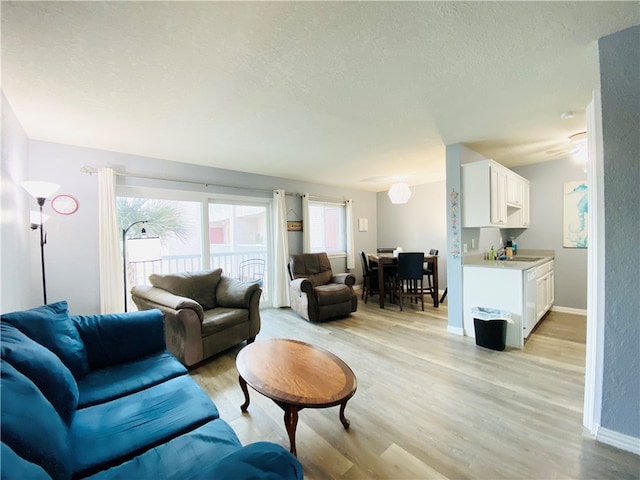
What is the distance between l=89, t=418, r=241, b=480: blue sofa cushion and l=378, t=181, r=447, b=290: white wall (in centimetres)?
535

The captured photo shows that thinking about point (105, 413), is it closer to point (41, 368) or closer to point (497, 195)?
point (41, 368)

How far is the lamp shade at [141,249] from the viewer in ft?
9.46

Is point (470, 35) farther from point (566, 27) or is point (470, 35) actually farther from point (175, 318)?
point (175, 318)

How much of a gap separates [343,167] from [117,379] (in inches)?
146

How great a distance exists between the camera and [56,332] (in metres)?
1.48

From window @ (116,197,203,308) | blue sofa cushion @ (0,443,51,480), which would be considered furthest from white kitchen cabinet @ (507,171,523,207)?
blue sofa cushion @ (0,443,51,480)

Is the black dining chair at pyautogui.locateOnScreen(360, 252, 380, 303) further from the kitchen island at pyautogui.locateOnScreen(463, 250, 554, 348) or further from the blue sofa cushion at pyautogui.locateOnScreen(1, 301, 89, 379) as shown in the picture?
the blue sofa cushion at pyautogui.locateOnScreen(1, 301, 89, 379)

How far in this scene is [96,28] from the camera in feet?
4.51

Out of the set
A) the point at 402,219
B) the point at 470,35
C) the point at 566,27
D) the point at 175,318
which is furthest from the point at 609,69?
the point at 402,219

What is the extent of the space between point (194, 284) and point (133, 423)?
2.04 metres

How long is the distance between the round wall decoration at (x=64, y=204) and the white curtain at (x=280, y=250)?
2.66 m

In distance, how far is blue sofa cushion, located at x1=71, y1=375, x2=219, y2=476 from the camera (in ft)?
3.49

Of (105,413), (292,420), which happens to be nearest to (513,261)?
(292,420)

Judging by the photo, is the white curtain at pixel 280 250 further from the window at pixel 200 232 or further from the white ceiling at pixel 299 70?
the white ceiling at pixel 299 70
